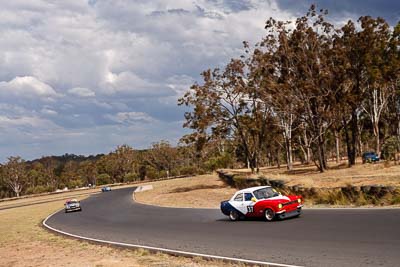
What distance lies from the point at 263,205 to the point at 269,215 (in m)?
0.50

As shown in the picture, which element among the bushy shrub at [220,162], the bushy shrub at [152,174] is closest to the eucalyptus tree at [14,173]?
the bushy shrub at [152,174]

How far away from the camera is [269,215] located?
20.2 metres

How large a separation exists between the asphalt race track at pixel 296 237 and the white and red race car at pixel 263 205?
395mm

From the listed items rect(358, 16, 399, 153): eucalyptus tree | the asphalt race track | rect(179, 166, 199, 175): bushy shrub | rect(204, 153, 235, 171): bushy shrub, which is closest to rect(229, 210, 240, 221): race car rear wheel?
the asphalt race track

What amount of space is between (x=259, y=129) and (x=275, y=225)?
→ 33268mm

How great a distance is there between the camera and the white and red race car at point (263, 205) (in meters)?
19.7

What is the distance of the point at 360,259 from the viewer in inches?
428

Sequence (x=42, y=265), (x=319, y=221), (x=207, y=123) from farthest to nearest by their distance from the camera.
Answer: (x=207, y=123)
(x=319, y=221)
(x=42, y=265)

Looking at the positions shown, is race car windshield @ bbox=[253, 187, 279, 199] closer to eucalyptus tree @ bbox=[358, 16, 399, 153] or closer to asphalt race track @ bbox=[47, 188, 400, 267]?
asphalt race track @ bbox=[47, 188, 400, 267]

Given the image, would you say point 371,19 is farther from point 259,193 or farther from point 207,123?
point 259,193

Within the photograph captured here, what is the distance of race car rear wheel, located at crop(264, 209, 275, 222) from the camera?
20.0 meters

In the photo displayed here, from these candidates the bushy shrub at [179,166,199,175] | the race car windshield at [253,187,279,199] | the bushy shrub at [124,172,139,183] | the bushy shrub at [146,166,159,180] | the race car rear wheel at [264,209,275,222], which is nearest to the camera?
the race car rear wheel at [264,209,275,222]

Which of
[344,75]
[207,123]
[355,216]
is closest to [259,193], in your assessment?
[355,216]

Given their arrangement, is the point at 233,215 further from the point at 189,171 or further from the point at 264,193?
the point at 189,171
